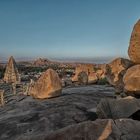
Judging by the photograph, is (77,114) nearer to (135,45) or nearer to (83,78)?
(135,45)

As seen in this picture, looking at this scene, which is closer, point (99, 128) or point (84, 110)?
point (99, 128)

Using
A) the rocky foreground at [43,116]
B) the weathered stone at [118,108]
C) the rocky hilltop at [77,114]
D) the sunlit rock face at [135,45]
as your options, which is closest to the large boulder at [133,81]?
the rocky hilltop at [77,114]

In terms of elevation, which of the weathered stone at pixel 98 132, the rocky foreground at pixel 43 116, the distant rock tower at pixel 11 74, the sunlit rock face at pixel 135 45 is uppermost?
the sunlit rock face at pixel 135 45

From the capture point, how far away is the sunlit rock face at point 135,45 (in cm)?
1340

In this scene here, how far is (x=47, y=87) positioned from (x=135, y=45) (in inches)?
247

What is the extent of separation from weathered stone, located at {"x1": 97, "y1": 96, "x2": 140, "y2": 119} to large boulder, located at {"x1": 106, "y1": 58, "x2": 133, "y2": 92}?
4600 millimetres

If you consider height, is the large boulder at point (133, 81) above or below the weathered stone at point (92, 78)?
above

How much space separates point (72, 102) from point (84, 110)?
1558 mm

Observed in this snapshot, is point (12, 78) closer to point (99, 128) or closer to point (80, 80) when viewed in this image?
point (80, 80)

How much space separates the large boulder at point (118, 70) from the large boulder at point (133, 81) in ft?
9.56

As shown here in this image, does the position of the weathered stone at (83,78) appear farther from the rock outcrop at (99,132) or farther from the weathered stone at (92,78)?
the rock outcrop at (99,132)

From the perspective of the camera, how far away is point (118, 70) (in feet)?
68.1

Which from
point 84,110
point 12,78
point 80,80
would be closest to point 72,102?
point 84,110

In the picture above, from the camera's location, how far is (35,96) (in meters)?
17.6
